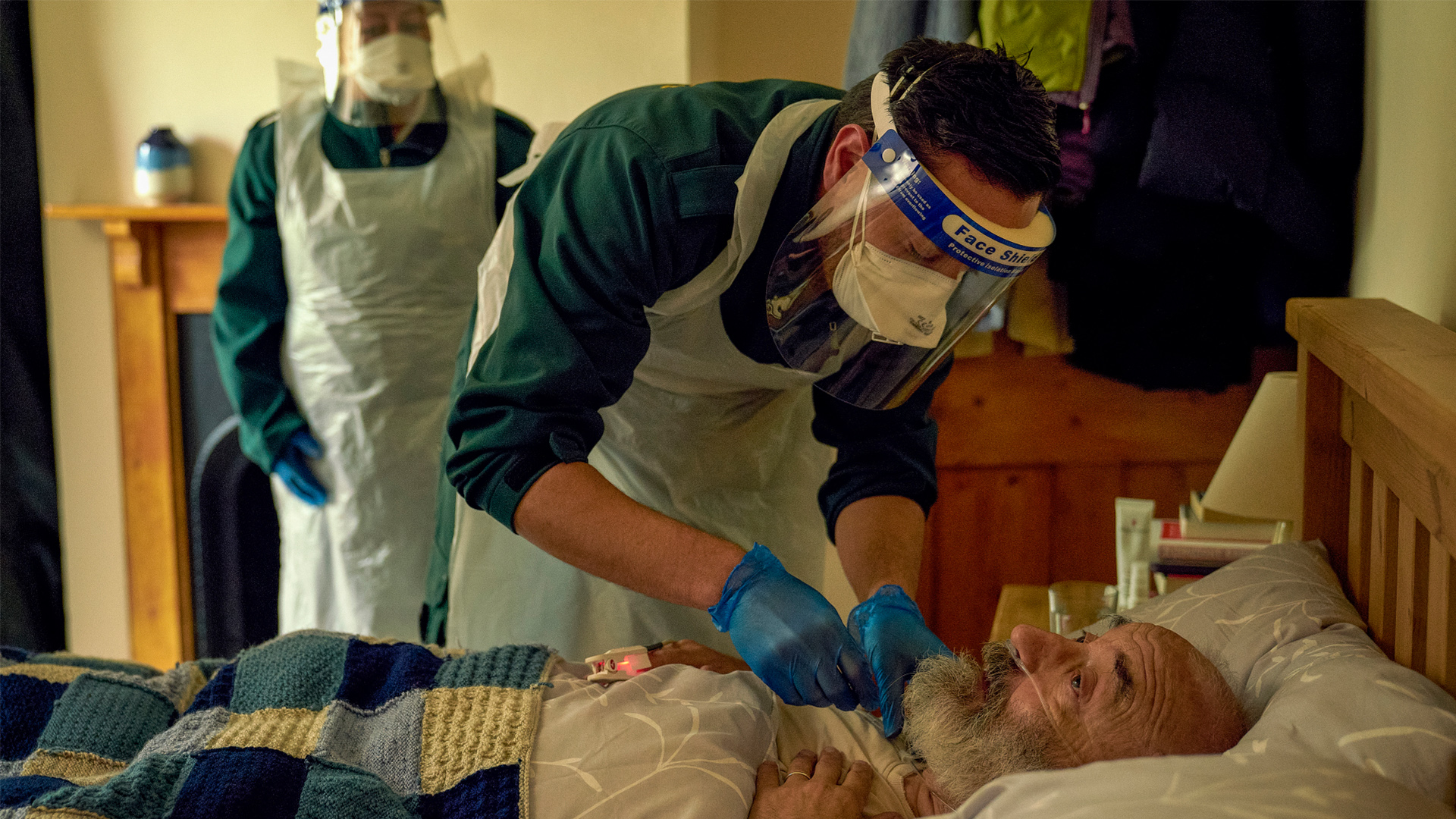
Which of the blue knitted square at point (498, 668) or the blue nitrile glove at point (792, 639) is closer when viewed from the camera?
the blue nitrile glove at point (792, 639)

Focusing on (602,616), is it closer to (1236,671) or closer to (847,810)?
(847,810)

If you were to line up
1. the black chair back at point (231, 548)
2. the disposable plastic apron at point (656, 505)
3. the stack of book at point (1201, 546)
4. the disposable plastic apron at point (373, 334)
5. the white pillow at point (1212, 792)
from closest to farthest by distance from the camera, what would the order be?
the white pillow at point (1212, 792) < the disposable plastic apron at point (656, 505) < the stack of book at point (1201, 546) < the disposable plastic apron at point (373, 334) < the black chair back at point (231, 548)

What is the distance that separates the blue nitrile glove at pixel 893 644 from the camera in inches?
43.8

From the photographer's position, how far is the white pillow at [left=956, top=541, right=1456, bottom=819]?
2.12 ft

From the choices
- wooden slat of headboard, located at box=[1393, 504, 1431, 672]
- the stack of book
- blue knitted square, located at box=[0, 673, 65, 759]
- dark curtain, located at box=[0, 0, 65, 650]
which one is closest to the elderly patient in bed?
wooden slat of headboard, located at box=[1393, 504, 1431, 672]

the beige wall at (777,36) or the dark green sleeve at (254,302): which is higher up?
the beige wall at (777,36)

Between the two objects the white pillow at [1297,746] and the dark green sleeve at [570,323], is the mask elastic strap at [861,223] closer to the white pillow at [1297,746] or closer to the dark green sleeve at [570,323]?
the dark green sleeve at [570,323]

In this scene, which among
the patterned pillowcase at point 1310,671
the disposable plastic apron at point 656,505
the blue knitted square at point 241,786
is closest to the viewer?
the patterned pillowcase at point 1310,671

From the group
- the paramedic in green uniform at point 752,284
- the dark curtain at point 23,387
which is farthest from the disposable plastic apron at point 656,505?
the dark curtain at point 23,387

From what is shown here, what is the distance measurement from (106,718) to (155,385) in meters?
1.97

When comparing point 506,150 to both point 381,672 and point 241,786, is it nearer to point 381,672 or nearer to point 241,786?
point 381,672

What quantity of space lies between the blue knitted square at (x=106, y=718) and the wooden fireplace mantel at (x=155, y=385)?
1.80 meters

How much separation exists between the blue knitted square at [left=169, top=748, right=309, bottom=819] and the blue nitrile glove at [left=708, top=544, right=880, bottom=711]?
0.43 metres

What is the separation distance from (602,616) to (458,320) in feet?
2.93
